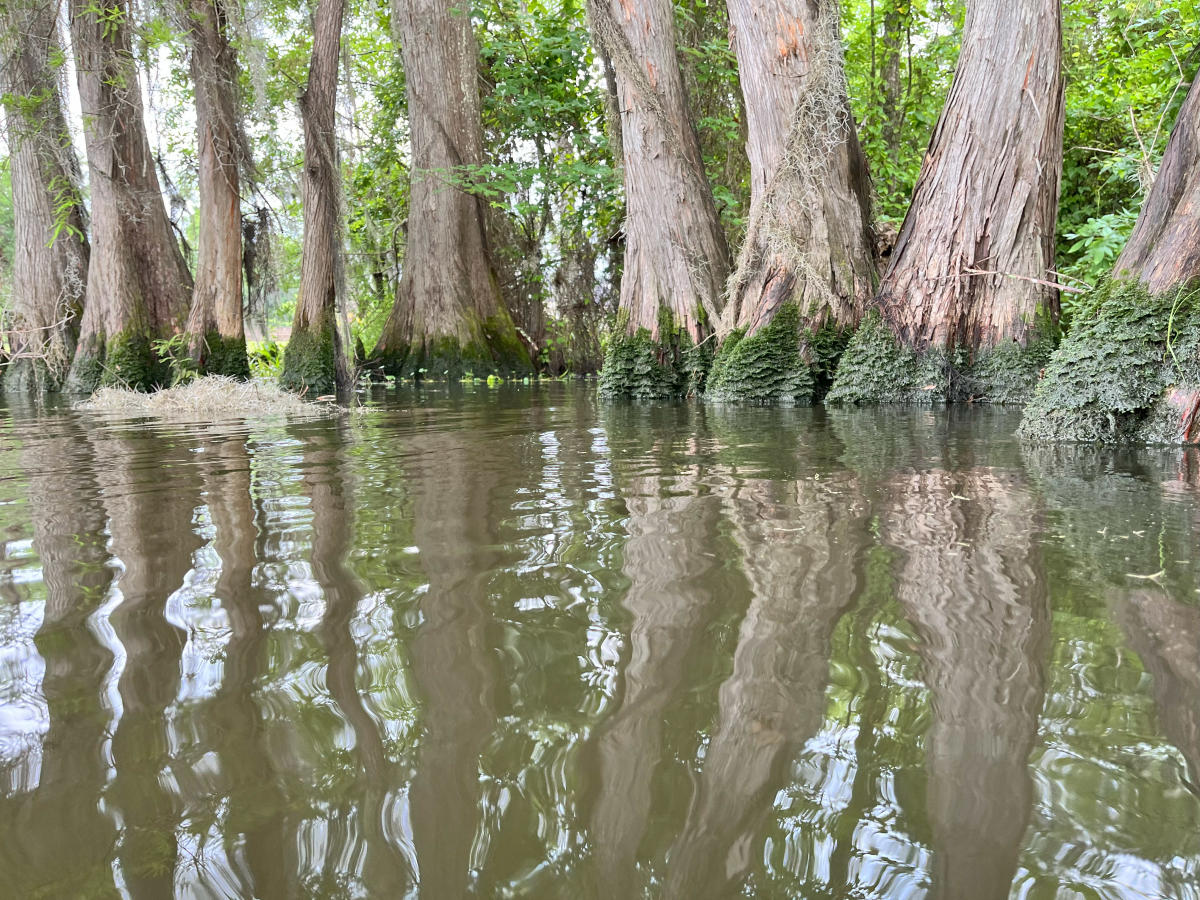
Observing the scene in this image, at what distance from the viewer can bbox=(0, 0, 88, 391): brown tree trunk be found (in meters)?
12.4

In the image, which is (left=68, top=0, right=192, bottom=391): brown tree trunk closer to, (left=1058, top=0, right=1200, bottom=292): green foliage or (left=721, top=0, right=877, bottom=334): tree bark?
(left=721, top=0, right=877, bottom=334): tree bark

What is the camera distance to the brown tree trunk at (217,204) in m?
11.8

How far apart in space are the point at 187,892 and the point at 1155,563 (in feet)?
7.60

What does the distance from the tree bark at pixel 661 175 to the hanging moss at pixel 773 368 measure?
93 centimetres

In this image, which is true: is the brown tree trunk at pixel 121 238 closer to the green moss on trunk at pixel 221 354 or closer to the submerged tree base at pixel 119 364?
the submerged tree base at pixel 119 364

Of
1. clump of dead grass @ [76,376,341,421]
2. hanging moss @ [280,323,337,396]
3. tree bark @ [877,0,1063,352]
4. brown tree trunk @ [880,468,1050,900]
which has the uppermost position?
tree bark @ [877,0,1063,352]

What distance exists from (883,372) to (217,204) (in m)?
8.91

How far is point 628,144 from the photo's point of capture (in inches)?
388

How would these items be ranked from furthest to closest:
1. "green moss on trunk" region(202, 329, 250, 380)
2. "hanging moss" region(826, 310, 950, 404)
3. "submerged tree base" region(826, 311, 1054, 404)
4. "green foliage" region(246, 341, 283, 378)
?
1. "green foliage" region(246, 341, 283, 378)
2. "green moss on trunk" region(202, 329, 250, 380)
3. "hanging moss" region(826, 310, 950, 404)
4. "submerged tree base" region(826, 311, 1054, 404)

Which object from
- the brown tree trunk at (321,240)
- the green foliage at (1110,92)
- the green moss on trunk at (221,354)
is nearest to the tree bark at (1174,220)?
the green foliage at (1110,92)

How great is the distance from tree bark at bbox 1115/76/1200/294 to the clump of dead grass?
625 cm

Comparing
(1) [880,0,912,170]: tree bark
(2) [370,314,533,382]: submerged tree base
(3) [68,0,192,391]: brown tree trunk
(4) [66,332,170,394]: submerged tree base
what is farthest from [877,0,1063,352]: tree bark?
(4) [66,332,170,394]: submerged tree base

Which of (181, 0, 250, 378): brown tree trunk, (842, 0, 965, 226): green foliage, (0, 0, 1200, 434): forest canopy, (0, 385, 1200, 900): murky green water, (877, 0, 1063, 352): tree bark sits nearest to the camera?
(0, 385, 1200, 900): murky green water

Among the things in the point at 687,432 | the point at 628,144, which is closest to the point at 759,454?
the point at 687,432
